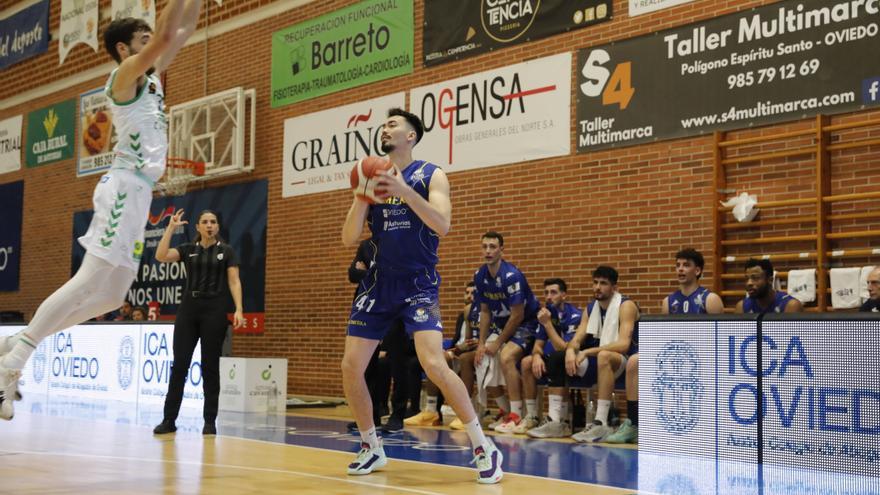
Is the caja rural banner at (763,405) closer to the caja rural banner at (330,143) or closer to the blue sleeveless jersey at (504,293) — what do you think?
the blue sleeveless jersey at (504,293)

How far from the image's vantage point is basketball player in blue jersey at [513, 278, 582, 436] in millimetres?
9602

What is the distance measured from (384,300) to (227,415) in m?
5.86

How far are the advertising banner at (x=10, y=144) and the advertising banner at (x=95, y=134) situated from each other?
304 centimetres

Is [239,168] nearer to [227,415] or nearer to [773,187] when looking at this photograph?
[227,415]

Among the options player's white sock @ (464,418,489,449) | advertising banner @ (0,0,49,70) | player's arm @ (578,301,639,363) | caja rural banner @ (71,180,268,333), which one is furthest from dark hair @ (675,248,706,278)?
advertising banner @ (0,0,49,70)

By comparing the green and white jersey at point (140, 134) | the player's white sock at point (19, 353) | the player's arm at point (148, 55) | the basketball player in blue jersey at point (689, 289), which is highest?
the player's arm at point (148, 55)

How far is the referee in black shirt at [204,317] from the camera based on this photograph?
830 cm

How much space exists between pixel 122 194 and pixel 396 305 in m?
1.70

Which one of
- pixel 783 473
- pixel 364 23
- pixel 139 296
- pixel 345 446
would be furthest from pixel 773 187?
pixel 139 296

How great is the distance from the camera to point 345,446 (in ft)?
26.0

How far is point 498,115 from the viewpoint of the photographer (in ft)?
39.6

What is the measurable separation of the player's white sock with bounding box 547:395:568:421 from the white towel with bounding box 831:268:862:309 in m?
2.72

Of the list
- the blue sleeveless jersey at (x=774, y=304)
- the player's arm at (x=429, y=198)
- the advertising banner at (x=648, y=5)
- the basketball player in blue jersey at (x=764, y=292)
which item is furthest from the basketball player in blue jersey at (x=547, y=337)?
the player's arm at (x=429, y=198)

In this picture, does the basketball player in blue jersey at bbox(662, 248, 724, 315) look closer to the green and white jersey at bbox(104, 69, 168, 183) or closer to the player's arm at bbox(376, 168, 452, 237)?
the player's arm at bbox(376, 168, 452, 237)
